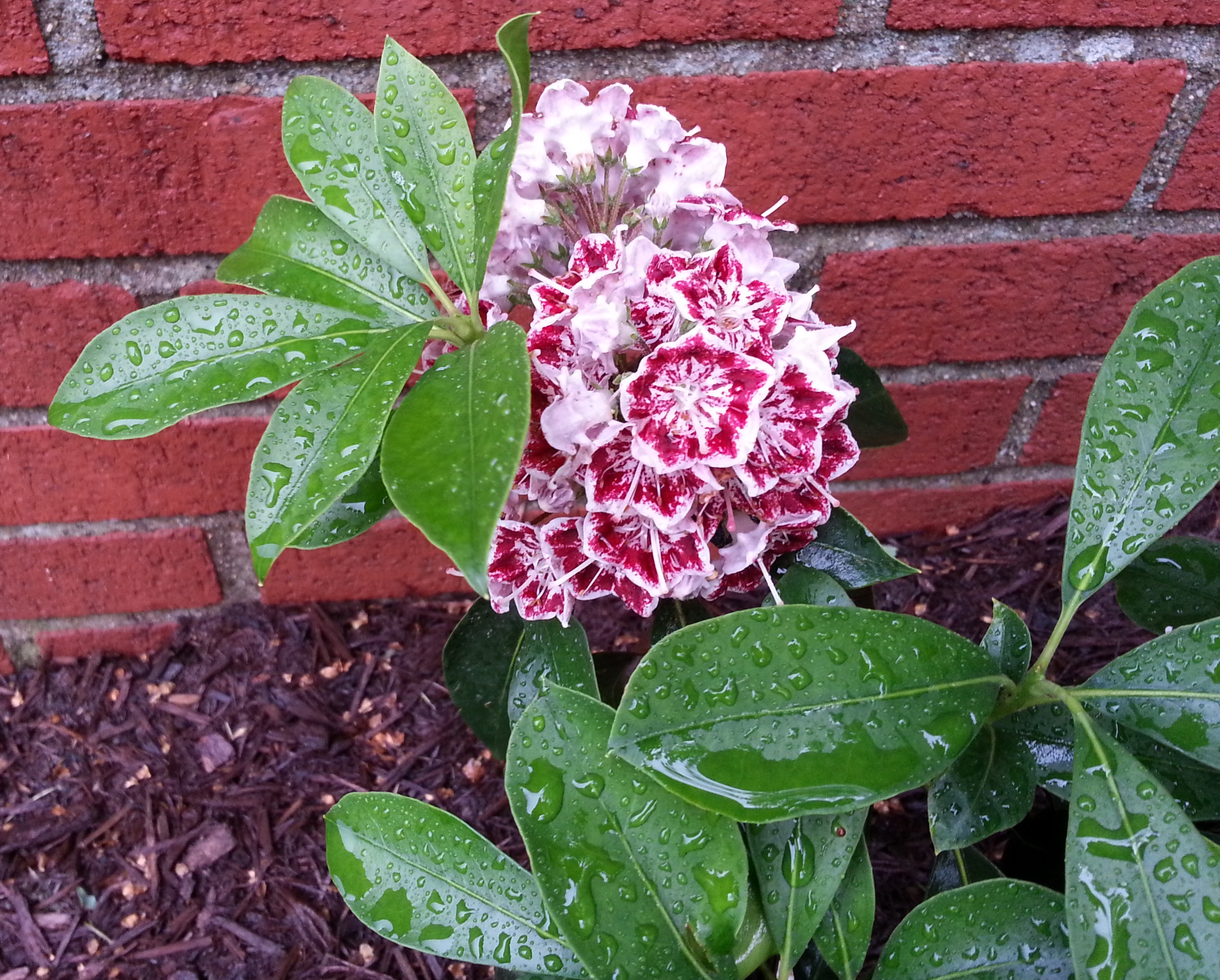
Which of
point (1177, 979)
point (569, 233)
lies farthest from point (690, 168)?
point (1177, 979)

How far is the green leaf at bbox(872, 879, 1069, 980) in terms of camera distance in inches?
18.5

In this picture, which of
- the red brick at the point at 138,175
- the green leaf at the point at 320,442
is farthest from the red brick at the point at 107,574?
the green leaf at the point at 320,442

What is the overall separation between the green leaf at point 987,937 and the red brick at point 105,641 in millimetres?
979

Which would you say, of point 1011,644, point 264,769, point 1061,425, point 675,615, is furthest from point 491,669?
point 1061,425

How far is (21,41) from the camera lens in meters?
0.77

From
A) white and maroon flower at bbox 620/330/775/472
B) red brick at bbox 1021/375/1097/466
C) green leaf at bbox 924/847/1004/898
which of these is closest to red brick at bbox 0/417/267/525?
white and maroon flower at bbox 620/330/775/472

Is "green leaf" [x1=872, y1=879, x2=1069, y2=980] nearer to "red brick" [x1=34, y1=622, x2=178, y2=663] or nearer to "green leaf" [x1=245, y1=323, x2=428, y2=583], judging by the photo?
"green leaf" [x1=245, y1=323, x2=428, y2=583]

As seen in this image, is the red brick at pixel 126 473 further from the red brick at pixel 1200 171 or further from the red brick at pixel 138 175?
the red brick at pixel 1200 171

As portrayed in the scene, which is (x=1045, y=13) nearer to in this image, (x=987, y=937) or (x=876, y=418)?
(x=876, y=418)

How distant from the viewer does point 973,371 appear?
42.1 inches

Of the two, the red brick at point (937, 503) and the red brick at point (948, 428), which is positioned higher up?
the red brick at point (948, 428)

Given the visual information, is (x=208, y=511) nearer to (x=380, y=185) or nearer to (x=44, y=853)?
(x=44, y=853)

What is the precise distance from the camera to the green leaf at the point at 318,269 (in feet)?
1.71

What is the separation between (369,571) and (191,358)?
2.31 ft
